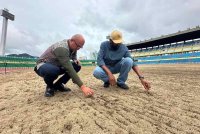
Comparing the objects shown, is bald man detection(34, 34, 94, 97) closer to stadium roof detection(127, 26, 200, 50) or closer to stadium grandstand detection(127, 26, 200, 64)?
stadium grandstand detection(127, 26, 200, 64)

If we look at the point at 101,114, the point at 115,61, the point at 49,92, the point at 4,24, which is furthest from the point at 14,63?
the point at 4,24

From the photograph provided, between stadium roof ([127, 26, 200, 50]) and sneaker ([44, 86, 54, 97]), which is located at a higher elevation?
stadium roof ([127, 26, 200, 50])

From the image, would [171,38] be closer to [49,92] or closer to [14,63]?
[14,63]

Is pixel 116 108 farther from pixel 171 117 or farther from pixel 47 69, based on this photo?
pixel 47 69

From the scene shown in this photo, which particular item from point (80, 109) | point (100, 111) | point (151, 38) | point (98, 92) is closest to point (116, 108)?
point (100, 111)

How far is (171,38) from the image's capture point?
38.3m

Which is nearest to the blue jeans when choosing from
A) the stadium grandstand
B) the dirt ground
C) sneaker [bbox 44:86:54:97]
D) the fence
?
the dirt ground

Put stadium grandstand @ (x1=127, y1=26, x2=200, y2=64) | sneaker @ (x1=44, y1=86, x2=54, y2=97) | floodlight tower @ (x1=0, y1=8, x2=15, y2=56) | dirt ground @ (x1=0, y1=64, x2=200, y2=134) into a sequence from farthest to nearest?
stadium grandstand @ (x1=127, y1=26, x2=200, y2=64) → floodlight tower @ (x1=0, y1=8, x2=15, y2=56) → sneaker @ (x1=44, y1=86, x2=54, y2=97) → dirt ground @ (x1=0, y1=64, x2=200, y2=134)

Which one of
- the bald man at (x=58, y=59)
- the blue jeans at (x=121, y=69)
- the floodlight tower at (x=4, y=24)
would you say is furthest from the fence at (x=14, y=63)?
the floodlight tower at (x=4, y=24)

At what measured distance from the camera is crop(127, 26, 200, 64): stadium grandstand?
106 feet

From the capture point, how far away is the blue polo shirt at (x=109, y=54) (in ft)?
16.9

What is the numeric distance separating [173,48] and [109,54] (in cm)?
3650

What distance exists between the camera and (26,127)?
10.5 feet

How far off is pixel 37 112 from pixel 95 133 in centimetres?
122
